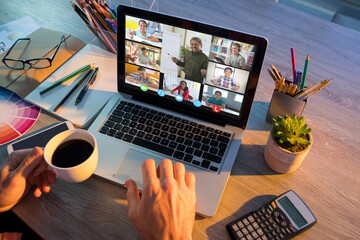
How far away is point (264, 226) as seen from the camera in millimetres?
756

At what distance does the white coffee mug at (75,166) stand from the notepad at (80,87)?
206mm

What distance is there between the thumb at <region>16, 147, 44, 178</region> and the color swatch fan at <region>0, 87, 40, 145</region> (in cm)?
21

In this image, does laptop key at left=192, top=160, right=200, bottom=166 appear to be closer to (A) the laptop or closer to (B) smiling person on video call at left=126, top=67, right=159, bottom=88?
(A) the laptop

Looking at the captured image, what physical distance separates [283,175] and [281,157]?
78 mm

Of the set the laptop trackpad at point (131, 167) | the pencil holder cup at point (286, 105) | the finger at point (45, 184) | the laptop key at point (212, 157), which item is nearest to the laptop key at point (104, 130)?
the laptop trackpad at point (131, 167)

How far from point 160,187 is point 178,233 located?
0.37ft

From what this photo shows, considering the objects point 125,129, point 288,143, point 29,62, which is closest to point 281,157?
point 288,143

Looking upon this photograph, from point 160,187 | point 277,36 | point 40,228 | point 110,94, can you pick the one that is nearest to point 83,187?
point 40,228

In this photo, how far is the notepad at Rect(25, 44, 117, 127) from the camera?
1004 mm

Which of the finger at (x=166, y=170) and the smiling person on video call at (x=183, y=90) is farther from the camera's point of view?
the smiling person on video call at (x=183, y=90)

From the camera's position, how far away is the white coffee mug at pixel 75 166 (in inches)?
27.8

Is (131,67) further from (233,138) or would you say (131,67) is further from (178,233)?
(178,233)

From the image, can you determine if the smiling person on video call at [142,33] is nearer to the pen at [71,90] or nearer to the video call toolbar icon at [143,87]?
the video call toolbar icon at [143,87]

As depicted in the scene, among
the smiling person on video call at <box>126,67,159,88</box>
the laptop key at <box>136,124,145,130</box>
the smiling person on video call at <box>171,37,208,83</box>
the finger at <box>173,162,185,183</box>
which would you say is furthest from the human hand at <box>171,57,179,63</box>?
the finger at <box>173,162,185,183</box>
